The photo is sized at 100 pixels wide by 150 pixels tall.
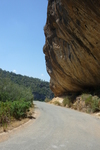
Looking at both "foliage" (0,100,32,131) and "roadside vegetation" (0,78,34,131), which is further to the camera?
"roadside vegetation" (0,78,34,131)

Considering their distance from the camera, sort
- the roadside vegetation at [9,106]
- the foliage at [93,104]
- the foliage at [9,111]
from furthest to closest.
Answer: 1. the foliage at [93,104]
2. the roadside vegetation at [9,106]
3. the foliage at [9,111]

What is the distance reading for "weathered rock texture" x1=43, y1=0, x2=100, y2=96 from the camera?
11.0 m

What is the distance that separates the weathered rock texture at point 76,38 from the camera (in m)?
11.0

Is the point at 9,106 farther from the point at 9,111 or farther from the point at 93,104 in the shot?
the point at 93,104

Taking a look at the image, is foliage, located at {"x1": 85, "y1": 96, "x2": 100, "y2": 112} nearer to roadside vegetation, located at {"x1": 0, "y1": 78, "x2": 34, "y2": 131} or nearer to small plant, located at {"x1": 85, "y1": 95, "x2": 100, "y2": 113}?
small plant, located at {"x1": 85, "y1": 95, "x2": 100, "y2": 113}

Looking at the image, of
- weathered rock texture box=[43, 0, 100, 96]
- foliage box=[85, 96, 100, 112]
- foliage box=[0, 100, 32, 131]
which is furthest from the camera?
foliage box=[85, 96, 100, 112]

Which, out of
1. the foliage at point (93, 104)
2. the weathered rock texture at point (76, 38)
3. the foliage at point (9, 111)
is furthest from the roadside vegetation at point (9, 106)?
the weathered rock texture at point (76, 38)

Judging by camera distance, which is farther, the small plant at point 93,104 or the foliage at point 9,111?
the small plant at point 93,104

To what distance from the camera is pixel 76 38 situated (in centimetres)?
1413

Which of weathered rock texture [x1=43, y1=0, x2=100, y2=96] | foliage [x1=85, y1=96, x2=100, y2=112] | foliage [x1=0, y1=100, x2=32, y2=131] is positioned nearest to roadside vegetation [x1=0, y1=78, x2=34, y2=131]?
foliage [x1=0, y1=100, x2=32, y2=131]

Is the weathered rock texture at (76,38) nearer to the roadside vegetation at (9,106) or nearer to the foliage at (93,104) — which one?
the foliage at (93,104)

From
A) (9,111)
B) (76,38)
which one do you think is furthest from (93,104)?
(9,111)

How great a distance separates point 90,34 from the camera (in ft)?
40.0

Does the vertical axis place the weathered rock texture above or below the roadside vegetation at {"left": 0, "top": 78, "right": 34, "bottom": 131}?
above
